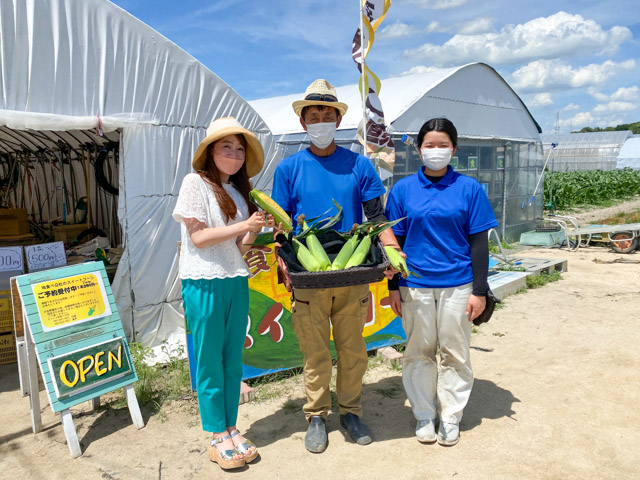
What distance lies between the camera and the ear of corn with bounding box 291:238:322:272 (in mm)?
2971

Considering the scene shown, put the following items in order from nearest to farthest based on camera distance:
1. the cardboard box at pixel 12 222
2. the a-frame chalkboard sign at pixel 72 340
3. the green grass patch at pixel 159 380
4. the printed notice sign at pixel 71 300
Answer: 1. the a-frame chalkboard sign at pixel 72 340
2. the printed notice sign at pixel 71 300
3. the green grass patch at pixel 159 380
4. the cardboard box at pixel 12 222

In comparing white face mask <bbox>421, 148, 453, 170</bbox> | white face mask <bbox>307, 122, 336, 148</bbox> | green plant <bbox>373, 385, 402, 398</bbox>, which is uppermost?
white face mask <bbox>307, 122, 336, 148</bbox>

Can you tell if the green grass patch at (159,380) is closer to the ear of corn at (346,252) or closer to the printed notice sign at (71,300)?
the printed notice sign at (71,300)

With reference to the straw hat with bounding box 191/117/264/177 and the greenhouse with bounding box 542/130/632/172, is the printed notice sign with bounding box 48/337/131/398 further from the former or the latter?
the greenhouse with bounding box 542/130/632/172

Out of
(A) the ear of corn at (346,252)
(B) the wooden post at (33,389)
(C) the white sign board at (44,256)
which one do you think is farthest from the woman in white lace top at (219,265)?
(C) the white sign board at (44,256)

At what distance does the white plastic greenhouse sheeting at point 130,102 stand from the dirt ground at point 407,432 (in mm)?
1489

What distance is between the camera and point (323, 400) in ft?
11.2

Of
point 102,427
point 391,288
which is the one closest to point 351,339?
point 391,288

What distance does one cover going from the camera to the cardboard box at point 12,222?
718 centimetres

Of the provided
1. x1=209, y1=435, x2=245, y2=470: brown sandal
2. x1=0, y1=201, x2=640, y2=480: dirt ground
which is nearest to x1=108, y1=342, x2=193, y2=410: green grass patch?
x1=0, y1=201, x2=640, y2=480: dirt ground

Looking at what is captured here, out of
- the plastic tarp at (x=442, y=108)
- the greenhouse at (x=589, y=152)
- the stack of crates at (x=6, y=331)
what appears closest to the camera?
the stack of crates at (x=6, y=331)

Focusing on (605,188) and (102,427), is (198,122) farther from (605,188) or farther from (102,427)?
(605,188)

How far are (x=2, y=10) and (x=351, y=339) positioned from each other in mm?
4081

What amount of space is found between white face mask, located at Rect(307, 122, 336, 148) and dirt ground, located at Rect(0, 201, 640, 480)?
206cm
